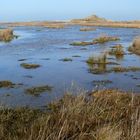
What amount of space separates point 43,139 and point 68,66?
Result: 58.7ft

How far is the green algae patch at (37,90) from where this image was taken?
15750mm

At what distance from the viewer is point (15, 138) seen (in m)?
6.43

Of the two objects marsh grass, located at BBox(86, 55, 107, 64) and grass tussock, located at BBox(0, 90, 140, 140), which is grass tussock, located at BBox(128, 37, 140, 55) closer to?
marsh grass, located at BBox(86, 55, 107, 64)

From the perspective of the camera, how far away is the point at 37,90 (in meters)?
16.3

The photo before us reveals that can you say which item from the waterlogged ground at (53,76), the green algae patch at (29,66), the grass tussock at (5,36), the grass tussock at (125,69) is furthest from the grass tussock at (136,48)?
the grass tussock at (5,36)

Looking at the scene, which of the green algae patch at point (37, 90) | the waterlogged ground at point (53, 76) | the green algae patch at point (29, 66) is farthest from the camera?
the green algae patch at point (29, 66)

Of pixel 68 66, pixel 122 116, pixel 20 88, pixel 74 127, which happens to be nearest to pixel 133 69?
pixel 68 66

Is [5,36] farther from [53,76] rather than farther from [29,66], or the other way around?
[53,76]

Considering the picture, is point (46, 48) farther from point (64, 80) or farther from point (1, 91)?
point (1, 91)

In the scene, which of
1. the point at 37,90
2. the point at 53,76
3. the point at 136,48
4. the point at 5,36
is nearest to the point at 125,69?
the point at 53,76

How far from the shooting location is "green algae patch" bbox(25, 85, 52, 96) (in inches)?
620

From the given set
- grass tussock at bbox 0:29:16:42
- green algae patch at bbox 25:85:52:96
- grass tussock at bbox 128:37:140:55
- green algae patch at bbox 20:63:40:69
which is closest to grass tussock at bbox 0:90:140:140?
green algae patch at bbox 25:85:52:96

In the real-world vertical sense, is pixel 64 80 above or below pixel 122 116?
below

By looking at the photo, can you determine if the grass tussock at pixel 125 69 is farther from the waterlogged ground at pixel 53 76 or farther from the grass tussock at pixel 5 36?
the grass tussock at pixel 5 36
